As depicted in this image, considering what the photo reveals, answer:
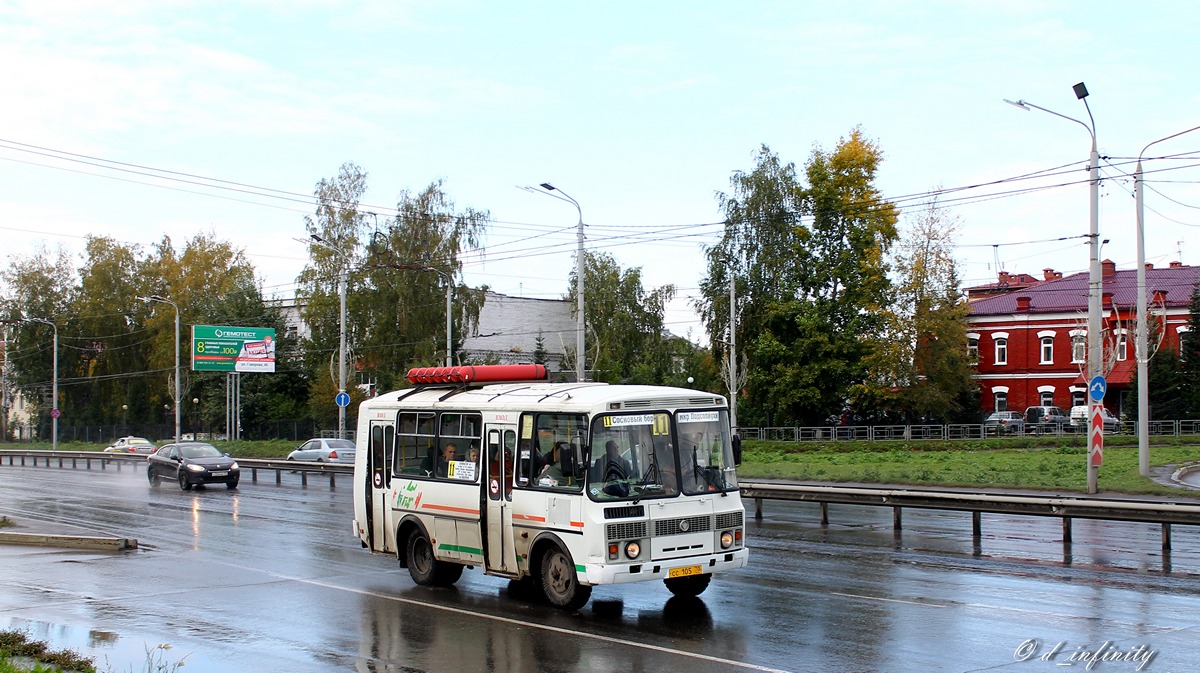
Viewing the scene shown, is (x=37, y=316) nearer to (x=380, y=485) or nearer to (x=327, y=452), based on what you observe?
(x=327, y=452)

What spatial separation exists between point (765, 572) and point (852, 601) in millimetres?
2814

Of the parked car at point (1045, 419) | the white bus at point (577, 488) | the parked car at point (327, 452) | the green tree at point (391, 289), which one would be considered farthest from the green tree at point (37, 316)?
the white bus at point (577, 488)

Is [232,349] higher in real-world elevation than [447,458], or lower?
higher

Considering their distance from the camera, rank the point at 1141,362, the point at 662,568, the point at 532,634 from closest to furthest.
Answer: the point at 532,634, the point at 662,568, the point at 1141,362

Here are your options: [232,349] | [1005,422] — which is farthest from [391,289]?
[1005,422]

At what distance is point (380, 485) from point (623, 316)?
67.3 metres

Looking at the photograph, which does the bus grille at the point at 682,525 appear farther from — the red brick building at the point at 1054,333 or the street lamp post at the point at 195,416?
the street lamp post at the point at 195,416

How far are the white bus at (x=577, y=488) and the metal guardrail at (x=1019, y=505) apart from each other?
7603 mm

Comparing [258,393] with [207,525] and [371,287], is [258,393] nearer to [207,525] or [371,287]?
[371,287]

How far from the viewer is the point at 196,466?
3634 cm

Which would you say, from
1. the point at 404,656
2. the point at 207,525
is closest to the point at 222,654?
the point at 404,656

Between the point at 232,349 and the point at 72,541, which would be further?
the point at 232,349

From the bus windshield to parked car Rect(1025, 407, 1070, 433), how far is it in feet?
163

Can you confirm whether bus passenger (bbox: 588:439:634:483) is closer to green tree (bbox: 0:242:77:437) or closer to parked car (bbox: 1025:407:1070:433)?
parked car (bbox: 1025:407:1070:433)
